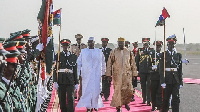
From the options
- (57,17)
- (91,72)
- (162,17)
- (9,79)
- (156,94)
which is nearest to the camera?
(9,79)

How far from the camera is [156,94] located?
1052 cm

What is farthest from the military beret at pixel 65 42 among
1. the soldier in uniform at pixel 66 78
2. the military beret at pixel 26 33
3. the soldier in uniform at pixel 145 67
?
the soldier in uniform at pixel 145 67

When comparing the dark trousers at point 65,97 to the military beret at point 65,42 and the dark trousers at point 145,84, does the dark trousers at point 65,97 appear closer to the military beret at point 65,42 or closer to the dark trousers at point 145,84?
the military beret at point 65,42

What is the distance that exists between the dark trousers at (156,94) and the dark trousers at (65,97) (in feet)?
8.30

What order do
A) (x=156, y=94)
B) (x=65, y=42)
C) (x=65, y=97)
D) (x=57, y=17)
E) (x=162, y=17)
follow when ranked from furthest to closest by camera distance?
1. (x=156, y=94)
2. (x=162, y=17)
3. (x=65, y=42)
4. (x=65, y=97)
5. (x=57, y=17)

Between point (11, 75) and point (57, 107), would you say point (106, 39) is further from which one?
point (11, 75)

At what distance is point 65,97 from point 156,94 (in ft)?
9.44

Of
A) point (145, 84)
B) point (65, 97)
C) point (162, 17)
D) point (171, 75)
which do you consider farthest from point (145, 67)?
point (65, 97)

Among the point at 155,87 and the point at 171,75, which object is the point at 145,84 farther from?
the point at 171,75

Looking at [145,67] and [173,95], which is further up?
[145,67]

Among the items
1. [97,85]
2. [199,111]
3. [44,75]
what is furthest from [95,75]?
[44,75]

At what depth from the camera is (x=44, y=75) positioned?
21.8ft

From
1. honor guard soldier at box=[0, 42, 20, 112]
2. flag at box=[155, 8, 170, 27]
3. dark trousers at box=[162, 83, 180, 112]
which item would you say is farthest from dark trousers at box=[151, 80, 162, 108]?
honor guard soldier at box=[0, 42, 20, 112]

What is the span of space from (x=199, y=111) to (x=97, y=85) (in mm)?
3018
